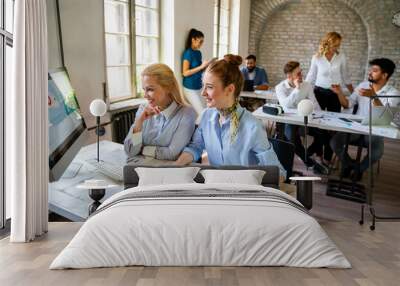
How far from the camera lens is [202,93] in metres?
3.80

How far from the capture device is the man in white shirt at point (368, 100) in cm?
506

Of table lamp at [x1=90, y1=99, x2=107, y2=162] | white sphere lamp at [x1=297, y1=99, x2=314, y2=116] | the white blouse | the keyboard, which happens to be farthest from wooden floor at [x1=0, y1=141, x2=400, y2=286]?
the white blouse

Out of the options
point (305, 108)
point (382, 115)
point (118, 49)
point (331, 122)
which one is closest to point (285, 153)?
point (305, 108)

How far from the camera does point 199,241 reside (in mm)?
2764

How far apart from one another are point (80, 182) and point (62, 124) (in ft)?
1.65

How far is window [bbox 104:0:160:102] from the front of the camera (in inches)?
174

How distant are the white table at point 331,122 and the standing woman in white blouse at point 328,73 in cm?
26

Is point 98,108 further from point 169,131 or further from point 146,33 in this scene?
point 146,33

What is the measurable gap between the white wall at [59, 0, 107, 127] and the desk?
1.01 ft

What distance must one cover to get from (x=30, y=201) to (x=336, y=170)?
3.49 meters

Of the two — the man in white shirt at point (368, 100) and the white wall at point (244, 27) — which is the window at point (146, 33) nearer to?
the white wall at point (244, 27)

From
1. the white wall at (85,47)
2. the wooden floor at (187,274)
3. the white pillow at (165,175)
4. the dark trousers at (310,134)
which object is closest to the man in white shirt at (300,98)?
the dark trousers at (310,134)

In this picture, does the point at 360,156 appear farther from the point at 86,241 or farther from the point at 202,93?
the point at 86,241

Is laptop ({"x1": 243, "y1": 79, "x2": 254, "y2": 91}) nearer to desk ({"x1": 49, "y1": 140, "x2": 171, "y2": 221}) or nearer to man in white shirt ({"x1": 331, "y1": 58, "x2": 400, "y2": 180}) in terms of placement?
man in white shirt ({"x1": 331, "y1": 58, "x2": 400, "y2": 180})
